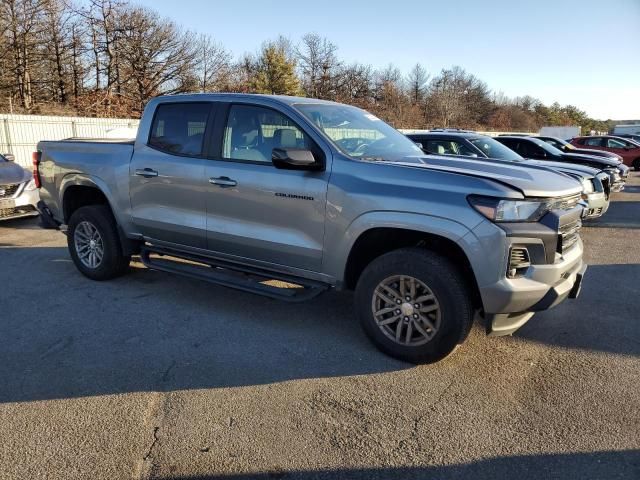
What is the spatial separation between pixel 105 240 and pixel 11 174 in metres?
4.66

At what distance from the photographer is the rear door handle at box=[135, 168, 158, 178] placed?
504 cm

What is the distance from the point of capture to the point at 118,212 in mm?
5441

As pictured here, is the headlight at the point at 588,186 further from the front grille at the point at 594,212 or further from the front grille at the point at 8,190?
the front grille at the point at 8,190

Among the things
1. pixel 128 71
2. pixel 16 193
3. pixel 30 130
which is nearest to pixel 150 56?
pixel 128 71

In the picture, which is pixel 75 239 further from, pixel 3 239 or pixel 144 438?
pixel 144 438

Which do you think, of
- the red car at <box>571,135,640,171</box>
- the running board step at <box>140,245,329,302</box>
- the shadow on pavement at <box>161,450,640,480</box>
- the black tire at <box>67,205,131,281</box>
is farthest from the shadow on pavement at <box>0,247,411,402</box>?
the red car at <box>571,135,640,171</box>

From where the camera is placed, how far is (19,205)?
28.6 ft

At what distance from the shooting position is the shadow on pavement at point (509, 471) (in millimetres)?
2607

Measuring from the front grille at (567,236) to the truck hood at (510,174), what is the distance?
0.25 m

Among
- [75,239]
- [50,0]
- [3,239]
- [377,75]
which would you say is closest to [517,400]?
[75,239]

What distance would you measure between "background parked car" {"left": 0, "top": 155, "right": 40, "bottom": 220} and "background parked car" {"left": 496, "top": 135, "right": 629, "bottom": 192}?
10.3 m

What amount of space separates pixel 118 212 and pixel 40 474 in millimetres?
3293

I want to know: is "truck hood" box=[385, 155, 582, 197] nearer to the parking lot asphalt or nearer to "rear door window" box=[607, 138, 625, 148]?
the parking lot asphalt

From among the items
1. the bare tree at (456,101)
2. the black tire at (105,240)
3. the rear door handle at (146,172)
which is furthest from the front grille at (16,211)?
the bare tree at (456,101)
